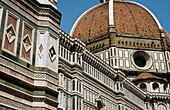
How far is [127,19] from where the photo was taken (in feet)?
178

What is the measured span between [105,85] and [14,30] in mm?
24640

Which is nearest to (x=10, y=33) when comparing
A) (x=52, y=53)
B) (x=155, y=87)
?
(x=52, y=53)

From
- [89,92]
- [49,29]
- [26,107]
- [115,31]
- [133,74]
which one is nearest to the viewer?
[26,107]

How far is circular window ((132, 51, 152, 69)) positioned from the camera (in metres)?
48.2

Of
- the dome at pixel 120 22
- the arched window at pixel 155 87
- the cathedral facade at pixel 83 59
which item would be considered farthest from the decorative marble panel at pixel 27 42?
the dome at pixel 120 22

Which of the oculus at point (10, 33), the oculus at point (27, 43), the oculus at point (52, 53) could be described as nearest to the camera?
the oculus at point (10, 33)

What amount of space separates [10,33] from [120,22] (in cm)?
4833

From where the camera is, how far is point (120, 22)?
53.3 metres

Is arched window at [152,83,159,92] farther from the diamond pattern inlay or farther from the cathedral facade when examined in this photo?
the diamond pattern inlay

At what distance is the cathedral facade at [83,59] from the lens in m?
6.21

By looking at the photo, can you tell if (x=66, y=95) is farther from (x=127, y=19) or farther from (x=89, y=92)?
(x=127, y=19)

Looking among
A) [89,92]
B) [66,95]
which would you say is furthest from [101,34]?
[66,95]

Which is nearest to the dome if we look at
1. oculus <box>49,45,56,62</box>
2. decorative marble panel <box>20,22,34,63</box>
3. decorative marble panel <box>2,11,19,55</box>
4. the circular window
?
the circular window

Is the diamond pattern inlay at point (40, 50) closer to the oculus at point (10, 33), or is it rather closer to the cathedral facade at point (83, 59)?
the cathedral facade at point (83, 59)
